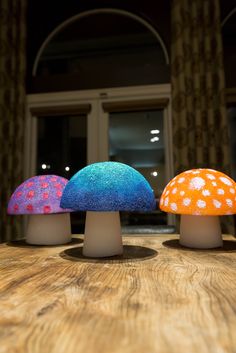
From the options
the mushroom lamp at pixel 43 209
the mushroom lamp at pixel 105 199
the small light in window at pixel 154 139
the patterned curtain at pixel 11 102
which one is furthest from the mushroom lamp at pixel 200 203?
the patterned curtain at pixel 11 102

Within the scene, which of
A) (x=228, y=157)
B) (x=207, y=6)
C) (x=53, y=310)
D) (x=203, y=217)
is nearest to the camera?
(x=53, y=310)

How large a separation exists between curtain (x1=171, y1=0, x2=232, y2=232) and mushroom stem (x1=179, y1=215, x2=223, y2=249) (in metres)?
1.03

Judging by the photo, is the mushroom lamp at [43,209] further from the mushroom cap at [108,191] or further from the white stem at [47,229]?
the mushroom cap at [108,191]

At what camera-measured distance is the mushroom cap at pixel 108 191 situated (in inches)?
25.7

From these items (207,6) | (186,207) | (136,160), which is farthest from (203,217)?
(207,6)

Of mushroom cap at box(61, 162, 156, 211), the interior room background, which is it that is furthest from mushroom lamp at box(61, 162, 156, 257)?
the interior room background

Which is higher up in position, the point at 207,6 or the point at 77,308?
the point at 207,6

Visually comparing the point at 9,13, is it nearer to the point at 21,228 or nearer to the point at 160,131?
the point at 160,131

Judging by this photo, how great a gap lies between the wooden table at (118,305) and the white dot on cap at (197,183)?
0.67 ft

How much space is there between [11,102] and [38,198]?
155 cm

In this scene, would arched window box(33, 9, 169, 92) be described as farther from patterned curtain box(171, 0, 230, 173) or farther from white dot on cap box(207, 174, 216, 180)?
white dot on cap box(207, 174, 216, 180)

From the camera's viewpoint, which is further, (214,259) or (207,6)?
(207,6)

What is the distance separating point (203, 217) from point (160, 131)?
1481 millimetres

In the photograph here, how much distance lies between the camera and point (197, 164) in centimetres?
184
